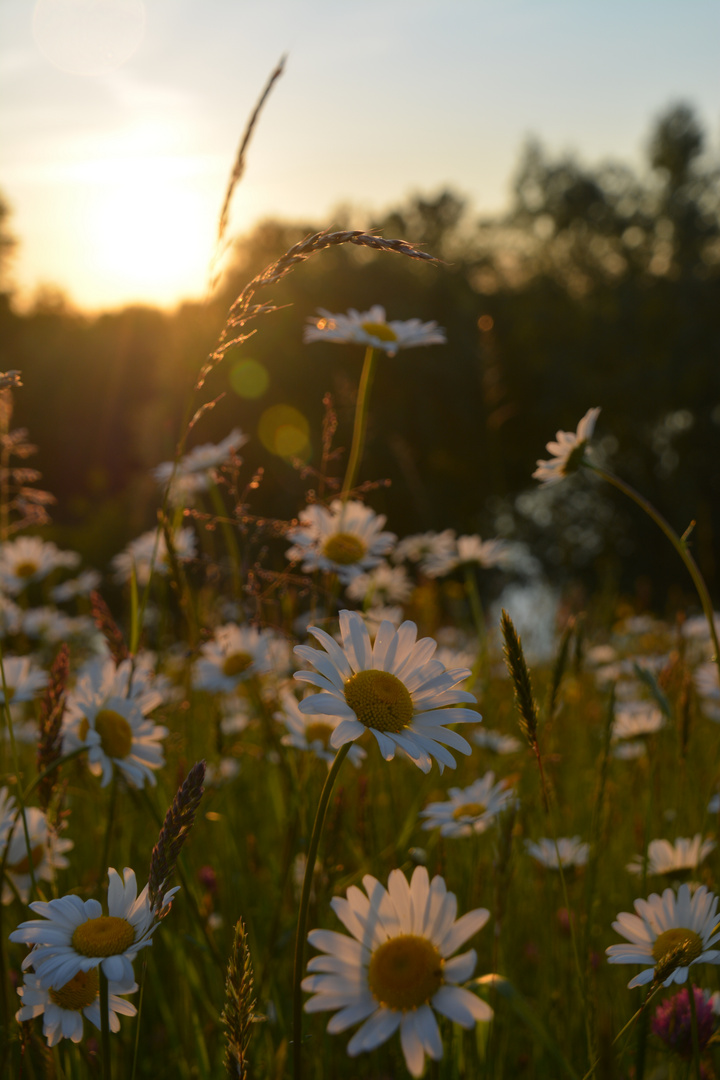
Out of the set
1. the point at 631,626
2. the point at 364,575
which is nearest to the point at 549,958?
the point at 364,575

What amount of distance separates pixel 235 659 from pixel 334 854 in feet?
2.30

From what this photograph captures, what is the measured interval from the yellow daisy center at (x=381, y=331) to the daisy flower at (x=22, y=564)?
1.69m

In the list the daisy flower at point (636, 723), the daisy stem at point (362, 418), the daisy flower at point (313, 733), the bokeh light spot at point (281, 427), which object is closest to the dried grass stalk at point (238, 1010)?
the daisy flower at point (313, 733)

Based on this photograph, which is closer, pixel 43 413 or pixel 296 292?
pixel 296 292

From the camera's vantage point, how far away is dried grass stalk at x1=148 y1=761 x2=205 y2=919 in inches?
27.0

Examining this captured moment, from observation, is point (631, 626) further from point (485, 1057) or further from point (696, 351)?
point (696, 351)

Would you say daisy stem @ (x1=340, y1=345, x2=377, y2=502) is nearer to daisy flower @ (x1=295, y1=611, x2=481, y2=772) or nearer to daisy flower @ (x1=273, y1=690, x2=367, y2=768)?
daisy flower @ (x1=273, y1=690, x2=367, y2=768)

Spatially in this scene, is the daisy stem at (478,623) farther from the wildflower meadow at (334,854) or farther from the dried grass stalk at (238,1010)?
the dried grass stalk at (238,1010)

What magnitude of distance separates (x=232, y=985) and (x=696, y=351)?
61.6 feet

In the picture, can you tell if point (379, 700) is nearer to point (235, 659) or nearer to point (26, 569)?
point (235, 659)

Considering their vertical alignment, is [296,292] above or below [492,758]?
above

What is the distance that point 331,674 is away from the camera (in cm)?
88

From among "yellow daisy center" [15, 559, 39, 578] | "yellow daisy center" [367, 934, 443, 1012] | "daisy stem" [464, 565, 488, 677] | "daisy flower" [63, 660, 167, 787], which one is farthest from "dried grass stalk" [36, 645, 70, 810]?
"yellow daisy center" [15, 559, 39, 578]

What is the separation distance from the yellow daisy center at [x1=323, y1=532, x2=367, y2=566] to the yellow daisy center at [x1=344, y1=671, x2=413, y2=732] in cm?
89
